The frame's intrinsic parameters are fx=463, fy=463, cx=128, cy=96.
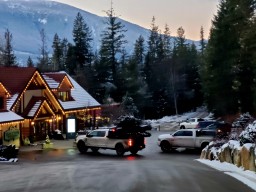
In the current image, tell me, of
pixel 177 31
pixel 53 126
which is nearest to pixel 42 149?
pixel 53 126

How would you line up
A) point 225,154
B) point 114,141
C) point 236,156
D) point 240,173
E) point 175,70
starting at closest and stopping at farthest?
1. point 240,173
2. point 236,156
3. point 225,154
4. point 114,141
5. point 175,70

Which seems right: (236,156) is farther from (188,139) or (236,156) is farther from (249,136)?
(188,139)

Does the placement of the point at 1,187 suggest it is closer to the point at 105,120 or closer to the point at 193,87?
the point at 105,120

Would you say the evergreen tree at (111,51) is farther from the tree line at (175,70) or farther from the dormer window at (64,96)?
the dormer window at (64,96)

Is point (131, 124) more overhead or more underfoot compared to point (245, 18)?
more underfoot

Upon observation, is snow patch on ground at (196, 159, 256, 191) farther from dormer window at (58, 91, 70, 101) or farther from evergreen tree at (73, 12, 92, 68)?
evergreen tree at (73, 12, 92, 68)

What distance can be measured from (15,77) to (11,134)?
919 centimetres

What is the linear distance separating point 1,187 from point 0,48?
8522cm

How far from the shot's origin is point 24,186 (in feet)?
48.6

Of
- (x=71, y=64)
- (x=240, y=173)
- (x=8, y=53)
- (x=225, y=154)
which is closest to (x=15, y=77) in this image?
(x=225, y=154)

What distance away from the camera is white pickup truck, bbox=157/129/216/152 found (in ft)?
112

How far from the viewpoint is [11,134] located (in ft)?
127

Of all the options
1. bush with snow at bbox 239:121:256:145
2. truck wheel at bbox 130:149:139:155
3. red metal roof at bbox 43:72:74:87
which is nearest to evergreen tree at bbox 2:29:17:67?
red metal roof at bbox 43:72:74:87

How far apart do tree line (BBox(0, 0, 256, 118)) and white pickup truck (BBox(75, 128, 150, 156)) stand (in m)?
18.4
